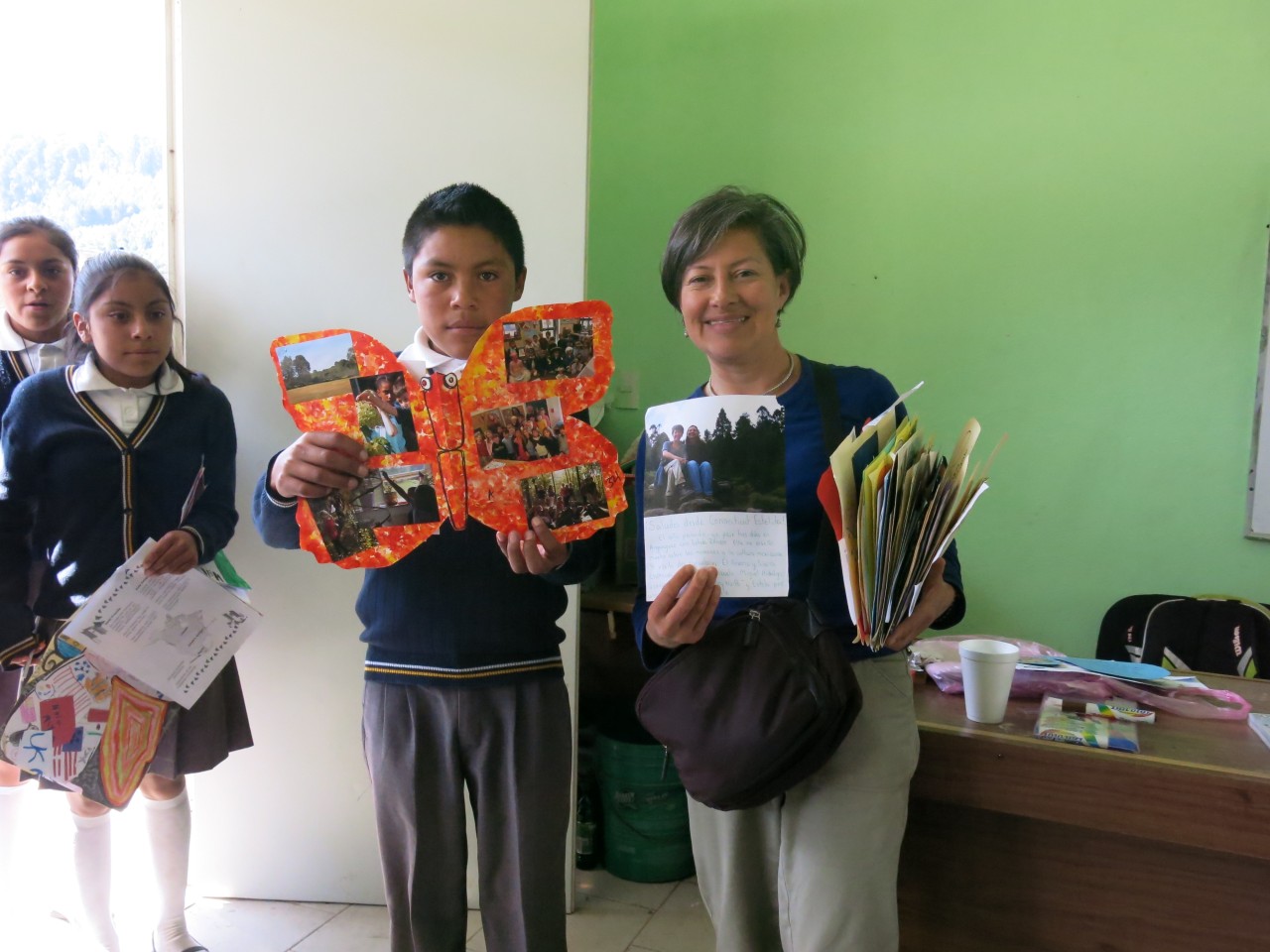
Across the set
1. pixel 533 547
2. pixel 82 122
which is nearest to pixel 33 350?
pixel 82 122

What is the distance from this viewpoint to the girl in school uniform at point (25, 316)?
68.4 inches

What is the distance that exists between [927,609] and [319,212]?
5.16 feet

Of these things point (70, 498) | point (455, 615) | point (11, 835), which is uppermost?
point (70, 498)

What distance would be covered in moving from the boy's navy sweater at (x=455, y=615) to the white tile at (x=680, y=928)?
3.45ft

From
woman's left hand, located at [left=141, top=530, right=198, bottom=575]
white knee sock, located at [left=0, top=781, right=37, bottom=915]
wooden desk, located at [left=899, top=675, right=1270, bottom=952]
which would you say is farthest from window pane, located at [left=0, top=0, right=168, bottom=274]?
wooden desk, located at [left=899, top=675, right=1270, bottom=952]

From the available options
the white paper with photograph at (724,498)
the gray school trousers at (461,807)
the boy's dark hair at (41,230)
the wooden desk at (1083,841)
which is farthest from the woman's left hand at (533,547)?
the boy's dark hair at (41,230)

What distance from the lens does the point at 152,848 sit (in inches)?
70.3

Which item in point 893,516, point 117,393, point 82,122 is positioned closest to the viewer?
point 893,516

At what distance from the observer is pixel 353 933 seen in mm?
1937

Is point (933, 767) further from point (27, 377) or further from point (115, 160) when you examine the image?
point (115, 160)

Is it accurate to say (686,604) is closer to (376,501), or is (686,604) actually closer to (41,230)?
(376,501)

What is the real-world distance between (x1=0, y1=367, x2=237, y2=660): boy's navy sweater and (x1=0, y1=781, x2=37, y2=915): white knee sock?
17.3 inches

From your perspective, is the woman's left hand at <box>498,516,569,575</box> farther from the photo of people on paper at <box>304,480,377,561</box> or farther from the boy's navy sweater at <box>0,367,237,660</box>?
the boy's navy sweater at <box>0,367,237,660</box>

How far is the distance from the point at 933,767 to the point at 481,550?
721 millimetres
